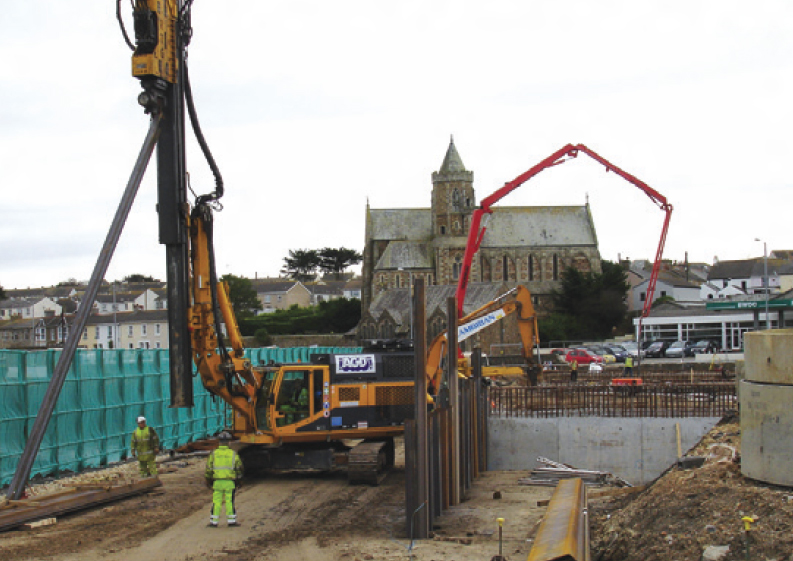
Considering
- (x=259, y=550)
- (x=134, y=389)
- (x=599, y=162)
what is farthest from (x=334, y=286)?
(x=259, y=550)

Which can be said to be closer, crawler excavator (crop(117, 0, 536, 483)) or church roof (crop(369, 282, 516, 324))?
crawler excavator (crop(117, 0, 536, 483))

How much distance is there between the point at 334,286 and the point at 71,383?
5364 inches

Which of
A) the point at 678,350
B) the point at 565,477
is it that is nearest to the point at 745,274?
the point at 678,350

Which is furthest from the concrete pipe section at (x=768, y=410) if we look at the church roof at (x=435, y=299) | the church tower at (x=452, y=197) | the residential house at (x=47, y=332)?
the church tower at (x=452, y=197)

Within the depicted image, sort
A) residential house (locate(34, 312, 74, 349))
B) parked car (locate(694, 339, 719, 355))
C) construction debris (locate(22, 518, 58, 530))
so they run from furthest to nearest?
residential house (locate(34, 312, 74, 349)), parked car (locate(694, 339, 719, 355)), construction debris (locate(22, 518, 58, 530))

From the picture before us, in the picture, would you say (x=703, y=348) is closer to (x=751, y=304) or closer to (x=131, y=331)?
(x=751, y=304)

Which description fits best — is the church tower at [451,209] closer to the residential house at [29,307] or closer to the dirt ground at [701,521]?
the residential house at [29,307]

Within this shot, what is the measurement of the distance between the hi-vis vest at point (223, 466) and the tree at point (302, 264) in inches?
5986

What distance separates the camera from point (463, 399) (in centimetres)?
1833

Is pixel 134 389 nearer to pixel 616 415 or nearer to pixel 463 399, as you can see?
pixel 463 399

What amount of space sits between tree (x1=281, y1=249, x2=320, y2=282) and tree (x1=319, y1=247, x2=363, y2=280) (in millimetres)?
1188

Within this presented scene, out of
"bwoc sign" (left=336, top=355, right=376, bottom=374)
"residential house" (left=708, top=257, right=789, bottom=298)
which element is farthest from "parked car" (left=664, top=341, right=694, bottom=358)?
"bwoc sign" (left=336, top=355, right=376, bottom=374)

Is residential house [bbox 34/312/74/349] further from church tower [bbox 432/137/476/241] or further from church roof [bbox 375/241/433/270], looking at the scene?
church tower [bbox 432/137/476/241]

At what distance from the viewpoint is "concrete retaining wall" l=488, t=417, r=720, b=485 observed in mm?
22172
